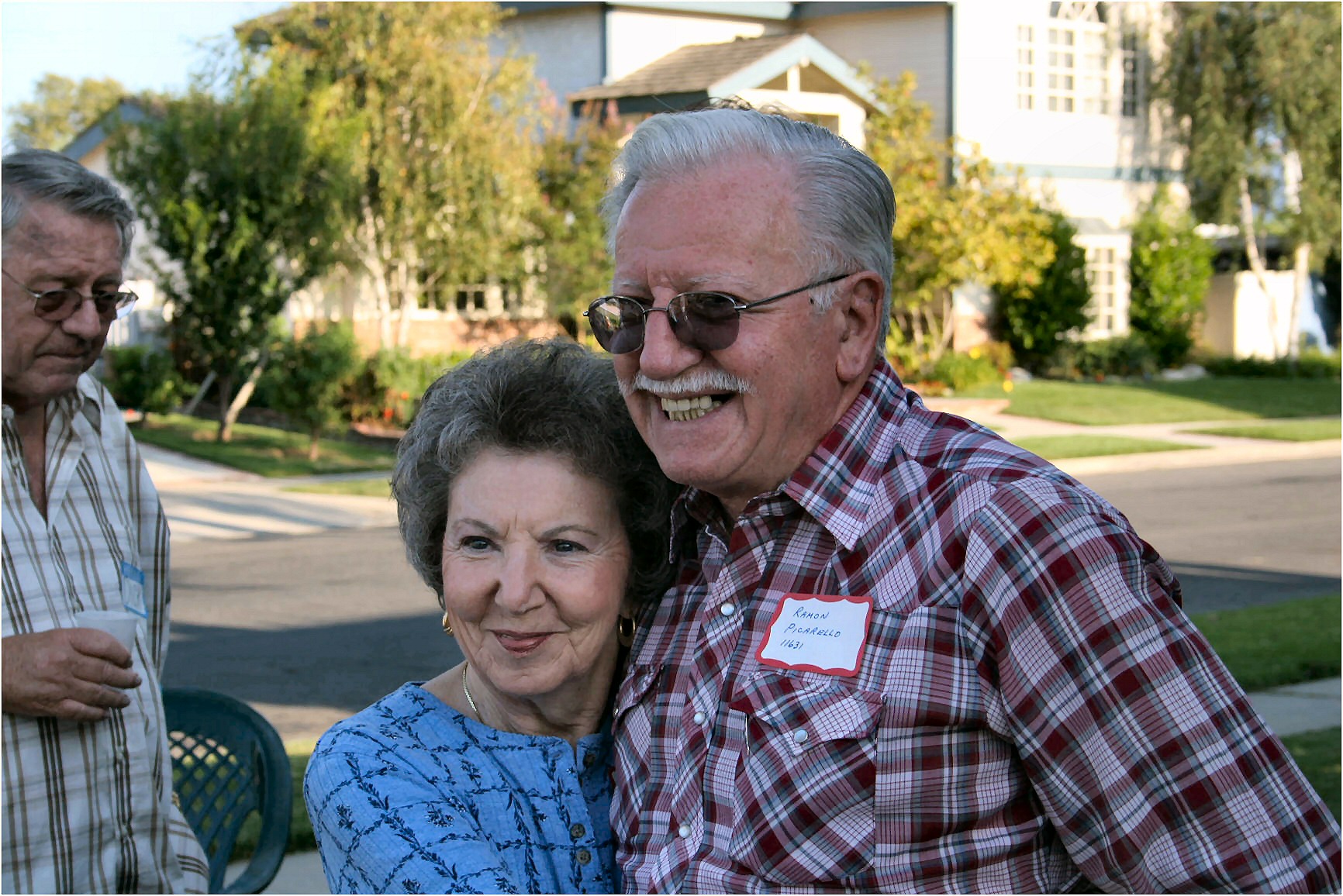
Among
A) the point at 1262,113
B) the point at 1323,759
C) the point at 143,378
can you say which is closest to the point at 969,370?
the point at 1262,113

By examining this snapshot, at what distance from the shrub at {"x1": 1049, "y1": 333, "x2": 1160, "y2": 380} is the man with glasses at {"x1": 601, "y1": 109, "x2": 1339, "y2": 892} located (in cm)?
2615

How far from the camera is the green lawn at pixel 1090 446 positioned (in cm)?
1736

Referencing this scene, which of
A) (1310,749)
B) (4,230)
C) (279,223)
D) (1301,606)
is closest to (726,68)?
(279,223)

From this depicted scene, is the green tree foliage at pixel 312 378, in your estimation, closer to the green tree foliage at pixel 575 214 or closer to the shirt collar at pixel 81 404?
the green tree foliage at pixel 575 214

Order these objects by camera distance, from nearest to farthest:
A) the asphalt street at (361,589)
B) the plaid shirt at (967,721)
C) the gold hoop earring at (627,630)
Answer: the plaid shirt at (967,721)
the gold hoop earring at (627,630)
the asphalt street at (361,589)

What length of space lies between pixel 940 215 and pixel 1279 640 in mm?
16714

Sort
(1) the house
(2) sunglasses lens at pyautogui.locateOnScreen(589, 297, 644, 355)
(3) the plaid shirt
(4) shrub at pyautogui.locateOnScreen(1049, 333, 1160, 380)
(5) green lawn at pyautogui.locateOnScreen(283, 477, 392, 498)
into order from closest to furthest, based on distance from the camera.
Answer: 1. (3) the plaid shirt
2. (2) sunglasses lens at pyautogui.locateOnScreen(589, 297, 644, 355)
3. (5) green lawn at pyautogui.locateOnScreen(283, 477, 392, 498)
4. (1) the house
5. (4) shrub at pyautogui.locateOnScreen(1049, 333, 1160, 380)

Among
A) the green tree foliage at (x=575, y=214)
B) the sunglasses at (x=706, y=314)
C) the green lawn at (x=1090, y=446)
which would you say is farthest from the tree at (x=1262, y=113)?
the sunglasses at (x=706, y=314)

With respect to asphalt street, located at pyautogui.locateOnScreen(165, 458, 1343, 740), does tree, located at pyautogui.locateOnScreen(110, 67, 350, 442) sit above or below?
above

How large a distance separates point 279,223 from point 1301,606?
13.5 meters

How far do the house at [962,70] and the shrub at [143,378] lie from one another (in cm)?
793

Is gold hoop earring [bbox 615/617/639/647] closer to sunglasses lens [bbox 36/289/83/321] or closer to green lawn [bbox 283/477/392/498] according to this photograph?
sunglasses lens [bbox 36/289/83/321]

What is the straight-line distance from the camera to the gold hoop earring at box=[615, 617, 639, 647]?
2.54 metres

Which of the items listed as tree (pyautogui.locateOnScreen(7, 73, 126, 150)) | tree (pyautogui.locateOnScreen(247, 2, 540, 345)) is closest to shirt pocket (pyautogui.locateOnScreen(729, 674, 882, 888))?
tree (pyautogui.locateOnScreen(247, 2, 540, 345))
